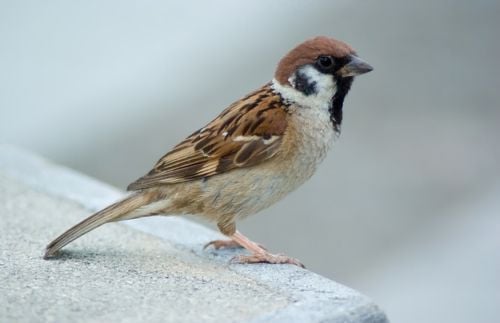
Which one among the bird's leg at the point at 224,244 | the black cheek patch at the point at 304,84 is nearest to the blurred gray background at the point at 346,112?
the bird's leg at the point at 224,244

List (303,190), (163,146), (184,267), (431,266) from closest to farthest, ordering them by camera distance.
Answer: (184,267), (431,266), (303,190), (163,146)

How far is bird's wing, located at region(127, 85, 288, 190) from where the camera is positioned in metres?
3.37

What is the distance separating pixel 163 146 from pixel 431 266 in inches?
89.7

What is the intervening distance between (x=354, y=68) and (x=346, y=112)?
10.1 feet

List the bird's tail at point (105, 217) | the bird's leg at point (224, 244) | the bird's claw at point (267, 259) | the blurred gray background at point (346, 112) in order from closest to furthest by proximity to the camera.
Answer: the bird's tail at point (105, 217)
the bird's claw at point (267, 259)
the bird's leg at point (224, 244)
the blurred gray background at point (346, 112)

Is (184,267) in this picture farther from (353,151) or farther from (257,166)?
(353,151)

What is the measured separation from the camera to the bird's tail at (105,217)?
311 cm

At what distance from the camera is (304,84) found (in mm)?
3436

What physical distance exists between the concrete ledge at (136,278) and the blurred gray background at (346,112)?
1453 mm

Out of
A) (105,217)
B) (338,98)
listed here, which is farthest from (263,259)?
(338,98)

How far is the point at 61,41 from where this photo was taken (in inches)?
330

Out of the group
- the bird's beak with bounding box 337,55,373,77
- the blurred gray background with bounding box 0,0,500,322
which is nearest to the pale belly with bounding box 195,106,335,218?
the bird's beak with bounding box 337,55,373,77

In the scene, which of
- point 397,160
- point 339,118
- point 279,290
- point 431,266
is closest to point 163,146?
point 397,160

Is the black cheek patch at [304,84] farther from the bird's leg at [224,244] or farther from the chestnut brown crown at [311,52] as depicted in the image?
the bird's leg at [224,244]
